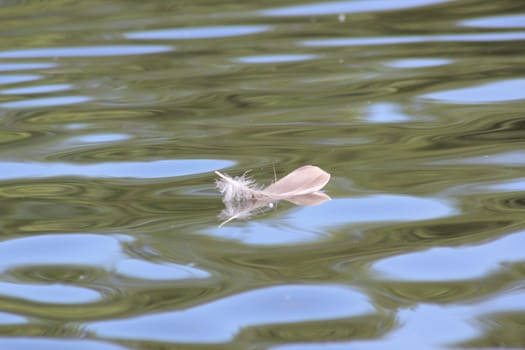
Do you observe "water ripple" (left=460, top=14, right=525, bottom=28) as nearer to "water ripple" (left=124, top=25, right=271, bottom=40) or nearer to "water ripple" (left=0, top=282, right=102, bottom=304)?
"water ripple" (left=124, top=25, right=271, bottom=40)

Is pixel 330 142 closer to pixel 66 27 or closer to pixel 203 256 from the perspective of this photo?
pixel 203 256

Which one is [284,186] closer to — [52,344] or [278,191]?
[278,191]

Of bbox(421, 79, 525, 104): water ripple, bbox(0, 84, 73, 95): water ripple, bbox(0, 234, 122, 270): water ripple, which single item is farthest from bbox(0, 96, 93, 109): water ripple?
bbox(0, 234, 122, 270): water ripple

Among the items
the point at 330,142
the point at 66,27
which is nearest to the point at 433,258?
the point at 330,142

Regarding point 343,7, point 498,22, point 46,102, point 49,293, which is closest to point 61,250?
point 49,293

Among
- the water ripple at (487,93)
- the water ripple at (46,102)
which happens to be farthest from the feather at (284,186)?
the water ripple at (46,102)

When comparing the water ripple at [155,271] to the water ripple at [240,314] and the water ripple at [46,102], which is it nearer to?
the water ripple at [240,314]
